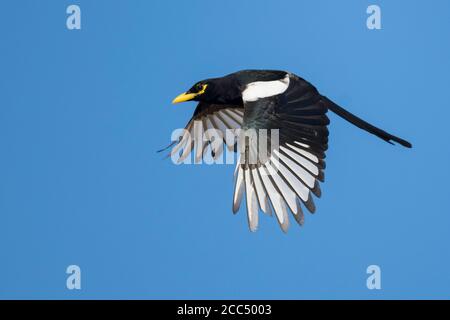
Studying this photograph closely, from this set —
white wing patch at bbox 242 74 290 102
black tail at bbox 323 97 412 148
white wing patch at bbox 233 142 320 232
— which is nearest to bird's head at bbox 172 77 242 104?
white wing patch at bbox 242 74 290 102

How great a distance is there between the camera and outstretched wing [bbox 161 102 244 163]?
6934 millimetres

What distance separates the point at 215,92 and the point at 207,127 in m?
0.57

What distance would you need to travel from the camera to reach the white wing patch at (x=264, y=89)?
6.00 m

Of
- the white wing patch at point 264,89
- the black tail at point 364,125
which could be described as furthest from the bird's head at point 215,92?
the black tail at point 364,125

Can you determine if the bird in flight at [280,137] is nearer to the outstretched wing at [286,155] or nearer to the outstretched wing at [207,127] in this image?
the outstretched wing at [286,155]

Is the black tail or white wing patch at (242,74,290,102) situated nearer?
white wing patch at (242,74,290,102)

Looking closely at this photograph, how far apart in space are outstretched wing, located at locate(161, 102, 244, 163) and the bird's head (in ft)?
1.38

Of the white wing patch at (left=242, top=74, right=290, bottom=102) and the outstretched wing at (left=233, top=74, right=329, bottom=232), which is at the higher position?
the white wing patch at (left=242, top=74, right=290, bottom=102)

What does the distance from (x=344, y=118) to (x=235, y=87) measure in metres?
0.77

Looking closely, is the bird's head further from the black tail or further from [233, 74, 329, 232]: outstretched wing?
the black tail

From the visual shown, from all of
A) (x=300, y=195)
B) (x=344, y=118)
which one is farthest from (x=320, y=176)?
(x=344, y=118)

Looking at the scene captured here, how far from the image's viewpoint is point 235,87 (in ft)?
21.0

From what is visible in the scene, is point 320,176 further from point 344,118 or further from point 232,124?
point 232,124

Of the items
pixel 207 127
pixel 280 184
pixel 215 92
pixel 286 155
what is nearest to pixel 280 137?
A: pixel 286 155
